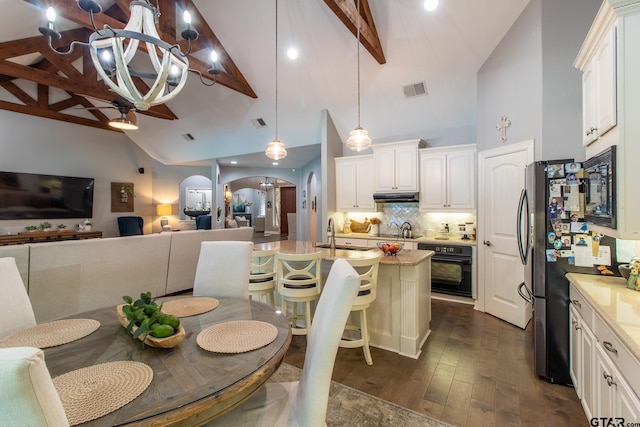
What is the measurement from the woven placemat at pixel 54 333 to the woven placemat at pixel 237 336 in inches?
21.9

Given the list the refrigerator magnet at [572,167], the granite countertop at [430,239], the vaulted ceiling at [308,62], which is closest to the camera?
the refrigerator magnet at [572,167]

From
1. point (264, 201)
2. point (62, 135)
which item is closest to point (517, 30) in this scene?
point (62, 135)

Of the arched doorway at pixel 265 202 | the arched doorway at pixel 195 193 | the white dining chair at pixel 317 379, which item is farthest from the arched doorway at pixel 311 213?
the white dining chair at pixel 317 379

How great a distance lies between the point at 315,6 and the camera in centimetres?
368

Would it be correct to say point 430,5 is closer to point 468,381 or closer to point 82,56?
point 468,381

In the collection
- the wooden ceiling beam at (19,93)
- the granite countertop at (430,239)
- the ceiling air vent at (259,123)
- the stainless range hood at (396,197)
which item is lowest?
the granite countertop at (430,239)

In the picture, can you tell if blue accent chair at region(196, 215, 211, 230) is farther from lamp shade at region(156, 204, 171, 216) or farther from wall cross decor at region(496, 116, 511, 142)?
wall cross decor at region(496, 116, 511, 142)

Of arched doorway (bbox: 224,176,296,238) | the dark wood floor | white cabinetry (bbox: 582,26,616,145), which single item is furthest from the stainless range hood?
arched doorway (bbox: 224,176,296,238)

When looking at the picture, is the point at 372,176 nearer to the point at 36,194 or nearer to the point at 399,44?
the point at 399,44

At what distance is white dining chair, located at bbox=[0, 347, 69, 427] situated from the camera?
52cm

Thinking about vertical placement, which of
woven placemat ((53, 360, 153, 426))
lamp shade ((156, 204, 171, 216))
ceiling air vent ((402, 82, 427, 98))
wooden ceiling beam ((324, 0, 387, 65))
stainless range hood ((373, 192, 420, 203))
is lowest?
woven placemat ((53, 360, 153, 426))

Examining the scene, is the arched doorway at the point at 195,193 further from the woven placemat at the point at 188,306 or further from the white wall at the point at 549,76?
the white wall at the point at 549,76

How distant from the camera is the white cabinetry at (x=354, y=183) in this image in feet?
16.9

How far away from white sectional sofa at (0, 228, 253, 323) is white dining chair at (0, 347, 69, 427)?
3.33 m
